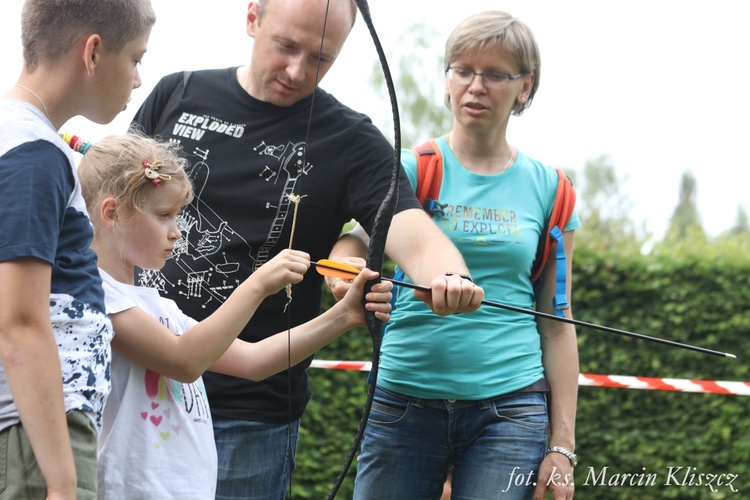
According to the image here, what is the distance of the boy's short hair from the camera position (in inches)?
64.7

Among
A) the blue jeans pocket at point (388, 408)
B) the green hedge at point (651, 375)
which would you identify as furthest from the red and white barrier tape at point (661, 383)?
the blue jeans pocket at point (388, 408)

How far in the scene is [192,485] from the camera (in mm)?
1884

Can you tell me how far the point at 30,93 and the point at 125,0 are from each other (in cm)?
25

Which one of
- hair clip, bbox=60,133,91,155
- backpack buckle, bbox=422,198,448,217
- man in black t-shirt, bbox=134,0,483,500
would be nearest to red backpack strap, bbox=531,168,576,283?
backpack buckle, bbox=422,198,448,217

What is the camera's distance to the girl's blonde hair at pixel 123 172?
1944 mm

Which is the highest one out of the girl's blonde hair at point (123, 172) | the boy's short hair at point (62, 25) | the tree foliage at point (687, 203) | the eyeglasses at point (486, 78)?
the tree foliage at point (687, 203)

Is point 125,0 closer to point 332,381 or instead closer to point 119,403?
point 119,403

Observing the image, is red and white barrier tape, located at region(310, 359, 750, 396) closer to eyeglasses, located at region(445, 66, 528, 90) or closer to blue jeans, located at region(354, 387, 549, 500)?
blue jeans, located at region(354, 387, 549, 500)

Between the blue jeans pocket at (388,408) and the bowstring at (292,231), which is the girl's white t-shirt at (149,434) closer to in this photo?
the bowstring at (292,231)

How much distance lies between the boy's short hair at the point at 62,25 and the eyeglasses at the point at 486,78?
115 cm

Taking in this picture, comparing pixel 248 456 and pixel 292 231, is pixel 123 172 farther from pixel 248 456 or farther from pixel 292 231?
pixel 248 456

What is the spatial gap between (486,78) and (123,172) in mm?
1099

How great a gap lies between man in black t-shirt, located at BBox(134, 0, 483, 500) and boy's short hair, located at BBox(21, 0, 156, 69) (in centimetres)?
64

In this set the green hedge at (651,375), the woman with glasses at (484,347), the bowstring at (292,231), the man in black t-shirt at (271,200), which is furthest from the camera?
the green hedge at (651,375)
